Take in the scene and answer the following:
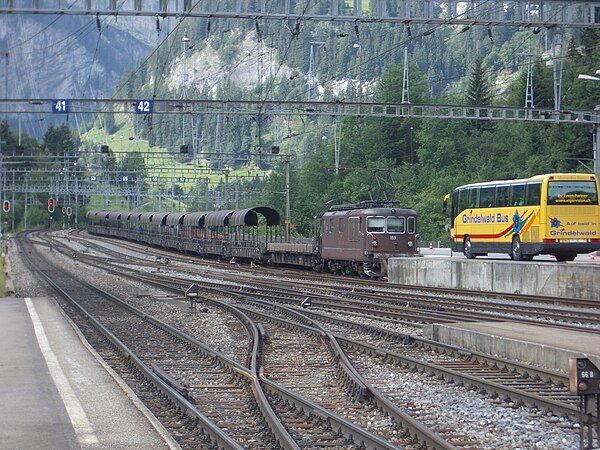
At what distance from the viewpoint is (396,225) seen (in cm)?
3953

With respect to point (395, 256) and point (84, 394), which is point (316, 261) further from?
point (84, 394)

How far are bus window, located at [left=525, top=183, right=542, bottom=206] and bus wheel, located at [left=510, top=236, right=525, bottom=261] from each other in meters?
1.46

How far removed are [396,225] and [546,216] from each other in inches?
325

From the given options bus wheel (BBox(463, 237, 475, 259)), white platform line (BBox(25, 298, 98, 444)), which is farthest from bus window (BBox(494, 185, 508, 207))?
white platform line (BBox(25, 298, 98, 444))

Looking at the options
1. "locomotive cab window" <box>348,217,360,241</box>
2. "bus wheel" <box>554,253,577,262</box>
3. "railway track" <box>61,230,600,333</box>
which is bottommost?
"railway track" <box>61,230,600,333</box>

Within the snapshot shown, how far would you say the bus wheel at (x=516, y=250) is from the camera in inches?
1341

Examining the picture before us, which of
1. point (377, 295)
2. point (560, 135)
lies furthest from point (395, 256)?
point (560, 135)

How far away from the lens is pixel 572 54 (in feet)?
269

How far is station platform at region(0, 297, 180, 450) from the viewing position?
8844mm

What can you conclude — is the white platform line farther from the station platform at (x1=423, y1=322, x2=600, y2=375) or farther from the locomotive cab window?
the locomotive cab window

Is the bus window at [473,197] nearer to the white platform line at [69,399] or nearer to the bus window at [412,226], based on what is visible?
the bus window at [412,226]

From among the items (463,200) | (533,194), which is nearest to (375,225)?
(463,200)

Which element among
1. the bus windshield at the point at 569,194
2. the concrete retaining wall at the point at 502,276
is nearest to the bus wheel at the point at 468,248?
the concrete retaining wall at the point at 502,276

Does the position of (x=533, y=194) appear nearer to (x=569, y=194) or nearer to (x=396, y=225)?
(x=569, y=194)
